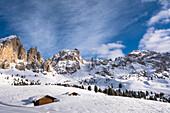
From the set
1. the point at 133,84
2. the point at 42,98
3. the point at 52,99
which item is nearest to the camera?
the point at 42,98

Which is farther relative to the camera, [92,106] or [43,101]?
[43,101]

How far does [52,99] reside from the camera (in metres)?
33.2

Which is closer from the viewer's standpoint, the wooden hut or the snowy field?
the snowy field

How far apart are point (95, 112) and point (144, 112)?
8965mm

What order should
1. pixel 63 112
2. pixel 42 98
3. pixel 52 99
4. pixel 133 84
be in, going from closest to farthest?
pixel 63 112, pixel 42 98, pixel 52 99, pixel 133 84

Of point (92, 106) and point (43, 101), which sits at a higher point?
point (92, 106)

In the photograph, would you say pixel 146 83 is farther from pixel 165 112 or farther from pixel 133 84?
pixel 165 112

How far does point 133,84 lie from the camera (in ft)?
449

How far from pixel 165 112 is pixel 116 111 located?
8.95 metres

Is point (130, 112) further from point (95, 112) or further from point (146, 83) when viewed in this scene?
point (146, 83)

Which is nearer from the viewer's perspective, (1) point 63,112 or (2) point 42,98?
(1) point 63,112

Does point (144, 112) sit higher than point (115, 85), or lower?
higher

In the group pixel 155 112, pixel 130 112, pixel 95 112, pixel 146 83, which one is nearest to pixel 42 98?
pixel 95 112

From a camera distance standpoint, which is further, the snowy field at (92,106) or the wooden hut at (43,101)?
the wooden hut at (43,101)
